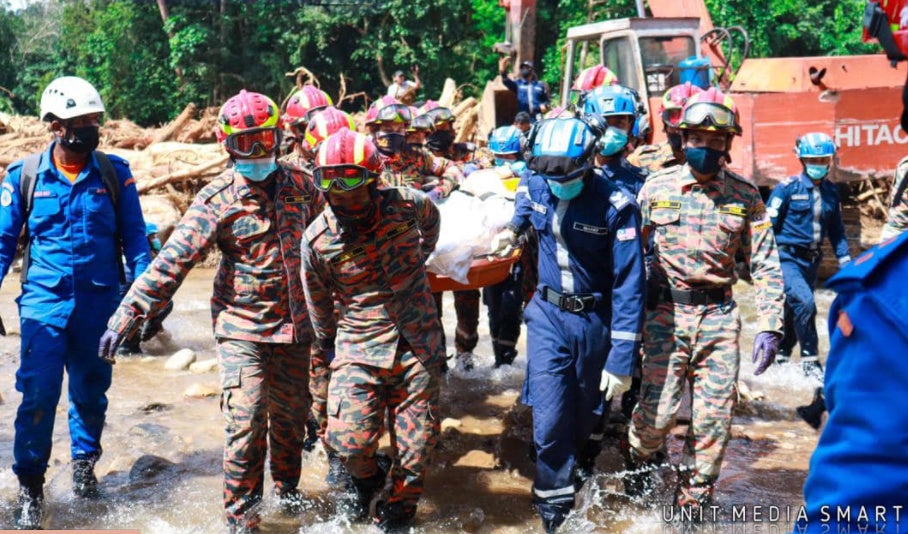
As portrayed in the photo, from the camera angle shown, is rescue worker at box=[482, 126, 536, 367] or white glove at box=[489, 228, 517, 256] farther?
rescue worker at box=[482, 126, 536, 367]

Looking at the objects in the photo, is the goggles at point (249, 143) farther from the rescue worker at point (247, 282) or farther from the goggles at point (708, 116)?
the goggles at point (708, 116)

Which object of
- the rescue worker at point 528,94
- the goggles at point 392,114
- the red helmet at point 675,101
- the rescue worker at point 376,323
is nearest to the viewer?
the rescue worker at point 376,323

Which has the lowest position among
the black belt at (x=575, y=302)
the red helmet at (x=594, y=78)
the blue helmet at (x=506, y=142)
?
the black belt at (x=575, y=302)

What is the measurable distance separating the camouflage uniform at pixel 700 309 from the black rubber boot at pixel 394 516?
46.1 inches

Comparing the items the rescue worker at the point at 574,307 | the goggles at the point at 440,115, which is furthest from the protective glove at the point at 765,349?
the goggles at the point at 440,115

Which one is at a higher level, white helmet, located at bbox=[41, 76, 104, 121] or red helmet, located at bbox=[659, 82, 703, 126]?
white helmet, located at bbox=[41, 76, 104, 121]

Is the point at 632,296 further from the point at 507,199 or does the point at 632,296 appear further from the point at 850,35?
the point at 850,35

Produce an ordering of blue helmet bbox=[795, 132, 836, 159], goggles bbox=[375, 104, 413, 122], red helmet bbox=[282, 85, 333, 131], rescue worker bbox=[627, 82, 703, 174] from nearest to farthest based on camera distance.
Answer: rescue worker bbox=[627, 82, 703, 174] → goggles bbox=[375, 104, 413, 122] → red helmet bbox=[282, 85, 333, 131] → blue helmet bbox=[795, 132, 836, 159]

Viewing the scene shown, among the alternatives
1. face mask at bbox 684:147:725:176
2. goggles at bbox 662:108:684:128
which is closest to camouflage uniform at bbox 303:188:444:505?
face mask at bbox 684:147:725:176

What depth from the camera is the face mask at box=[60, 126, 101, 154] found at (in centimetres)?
463

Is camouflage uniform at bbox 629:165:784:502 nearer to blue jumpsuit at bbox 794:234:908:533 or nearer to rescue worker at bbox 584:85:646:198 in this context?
rescue worker at bbox 584:85:646:198

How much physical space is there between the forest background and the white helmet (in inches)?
681

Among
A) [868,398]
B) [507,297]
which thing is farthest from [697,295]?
[868,398]

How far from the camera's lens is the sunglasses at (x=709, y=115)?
4.45 metres
